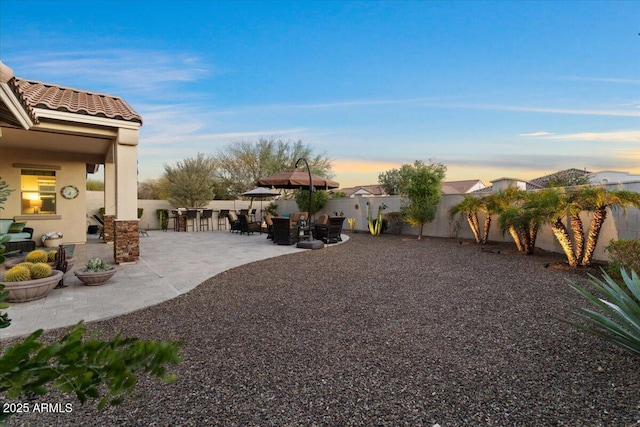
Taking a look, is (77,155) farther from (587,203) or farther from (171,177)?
(587,203)

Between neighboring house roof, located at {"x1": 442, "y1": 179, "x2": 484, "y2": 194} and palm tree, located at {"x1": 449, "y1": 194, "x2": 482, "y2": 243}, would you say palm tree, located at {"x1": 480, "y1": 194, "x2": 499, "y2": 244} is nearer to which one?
palm tree, located at {"x1": 449, "y1": 194, "x2": 482, "y2": 243}

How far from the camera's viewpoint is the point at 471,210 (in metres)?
10.9

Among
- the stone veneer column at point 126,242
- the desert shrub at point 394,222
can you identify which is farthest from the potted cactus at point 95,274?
the desert shrub at point 394,222

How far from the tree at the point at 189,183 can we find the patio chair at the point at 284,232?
28.6 feet

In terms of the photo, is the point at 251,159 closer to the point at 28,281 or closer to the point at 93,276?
the point at 93,276

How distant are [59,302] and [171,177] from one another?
600 inches

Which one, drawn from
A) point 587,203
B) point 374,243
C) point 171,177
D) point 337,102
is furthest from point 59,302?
point 171,177

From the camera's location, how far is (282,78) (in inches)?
471

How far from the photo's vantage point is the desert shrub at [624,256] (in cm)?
536

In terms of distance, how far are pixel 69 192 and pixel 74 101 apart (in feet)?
15.3

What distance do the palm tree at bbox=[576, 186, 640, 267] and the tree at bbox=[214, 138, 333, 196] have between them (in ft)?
59.1

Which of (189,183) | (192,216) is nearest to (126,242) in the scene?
(192,216)

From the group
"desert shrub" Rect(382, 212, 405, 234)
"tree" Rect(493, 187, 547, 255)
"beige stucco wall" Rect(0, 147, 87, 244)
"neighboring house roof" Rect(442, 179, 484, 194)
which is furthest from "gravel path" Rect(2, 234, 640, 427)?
"neighboring house roof" Rect(442, 179, 484, 194)

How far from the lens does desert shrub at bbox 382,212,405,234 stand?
565 inches
